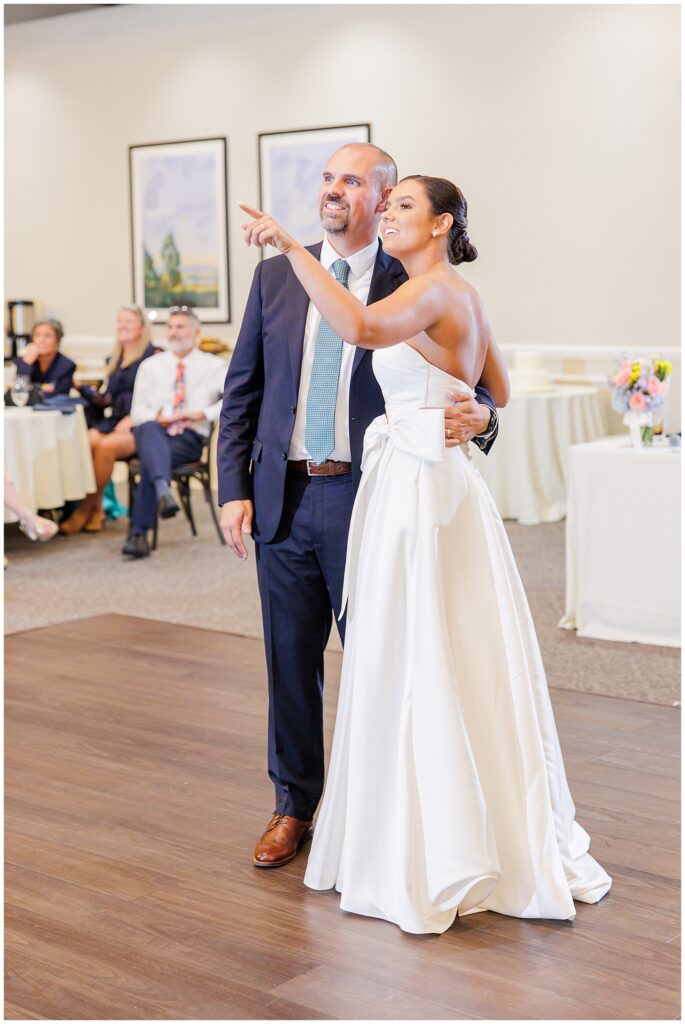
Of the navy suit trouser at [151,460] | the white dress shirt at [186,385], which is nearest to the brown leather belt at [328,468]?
the navy suit trouser at [151,460]

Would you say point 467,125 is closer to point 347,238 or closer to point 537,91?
point 537,91

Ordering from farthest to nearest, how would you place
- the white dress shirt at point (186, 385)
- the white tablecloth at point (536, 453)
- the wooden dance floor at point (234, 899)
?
the white tablecloth at point (536, 453), the white dress shirt at point (186, 385), the wooden dance floor at point (234, 899)

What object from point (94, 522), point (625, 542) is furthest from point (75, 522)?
point (625, 542)

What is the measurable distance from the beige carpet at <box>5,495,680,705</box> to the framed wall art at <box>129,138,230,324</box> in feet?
8.98

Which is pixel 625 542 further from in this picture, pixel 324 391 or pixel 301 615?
pixel 324 391

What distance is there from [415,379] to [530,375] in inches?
220

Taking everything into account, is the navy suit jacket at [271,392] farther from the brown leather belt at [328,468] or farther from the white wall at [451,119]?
the white wall at [451,119]

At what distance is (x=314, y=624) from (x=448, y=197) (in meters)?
1.03

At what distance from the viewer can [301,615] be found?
301cm

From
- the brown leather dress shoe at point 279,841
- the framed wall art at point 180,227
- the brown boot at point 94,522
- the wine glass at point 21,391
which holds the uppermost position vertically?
the framed wall art at point 180,227

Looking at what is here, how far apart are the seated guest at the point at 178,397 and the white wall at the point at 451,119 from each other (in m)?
2.43

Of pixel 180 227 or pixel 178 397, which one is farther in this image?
pixel 180 227

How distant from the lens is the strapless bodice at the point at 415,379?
2.68 m

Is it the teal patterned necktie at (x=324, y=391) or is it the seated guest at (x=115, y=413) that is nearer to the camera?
the teal patterned necktie at (x=324, y=391)
